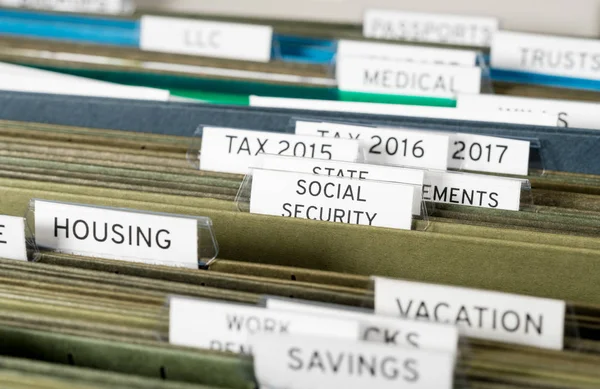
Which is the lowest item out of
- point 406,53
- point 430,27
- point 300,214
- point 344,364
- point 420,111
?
point 344,364

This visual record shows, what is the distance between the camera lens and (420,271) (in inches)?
31.9

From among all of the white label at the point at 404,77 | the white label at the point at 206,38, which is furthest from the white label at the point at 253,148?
the white label at the point at 206,38

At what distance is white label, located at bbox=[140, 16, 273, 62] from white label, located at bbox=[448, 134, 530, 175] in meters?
0.40

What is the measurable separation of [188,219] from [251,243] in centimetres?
10

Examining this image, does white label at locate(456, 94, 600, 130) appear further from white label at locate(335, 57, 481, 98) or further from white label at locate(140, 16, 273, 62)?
white label at locate(140, 16, 273, 62)

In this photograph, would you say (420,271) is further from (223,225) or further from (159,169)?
(159,169)

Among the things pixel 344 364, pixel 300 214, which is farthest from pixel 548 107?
pixel 344 364

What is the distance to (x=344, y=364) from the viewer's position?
2.01 ft

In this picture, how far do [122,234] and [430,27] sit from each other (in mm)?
778

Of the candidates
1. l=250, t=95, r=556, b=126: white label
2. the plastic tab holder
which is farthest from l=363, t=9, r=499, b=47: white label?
the plastic tab holder

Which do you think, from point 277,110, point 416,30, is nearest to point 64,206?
point 277,110

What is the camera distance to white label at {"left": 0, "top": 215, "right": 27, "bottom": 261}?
2.47ft

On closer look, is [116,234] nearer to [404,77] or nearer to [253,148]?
[253,148]

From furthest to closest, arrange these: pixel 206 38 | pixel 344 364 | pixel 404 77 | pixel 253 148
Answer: pixel 206 38, pixel 404 77, pixel 253 148, pixel 344 364
